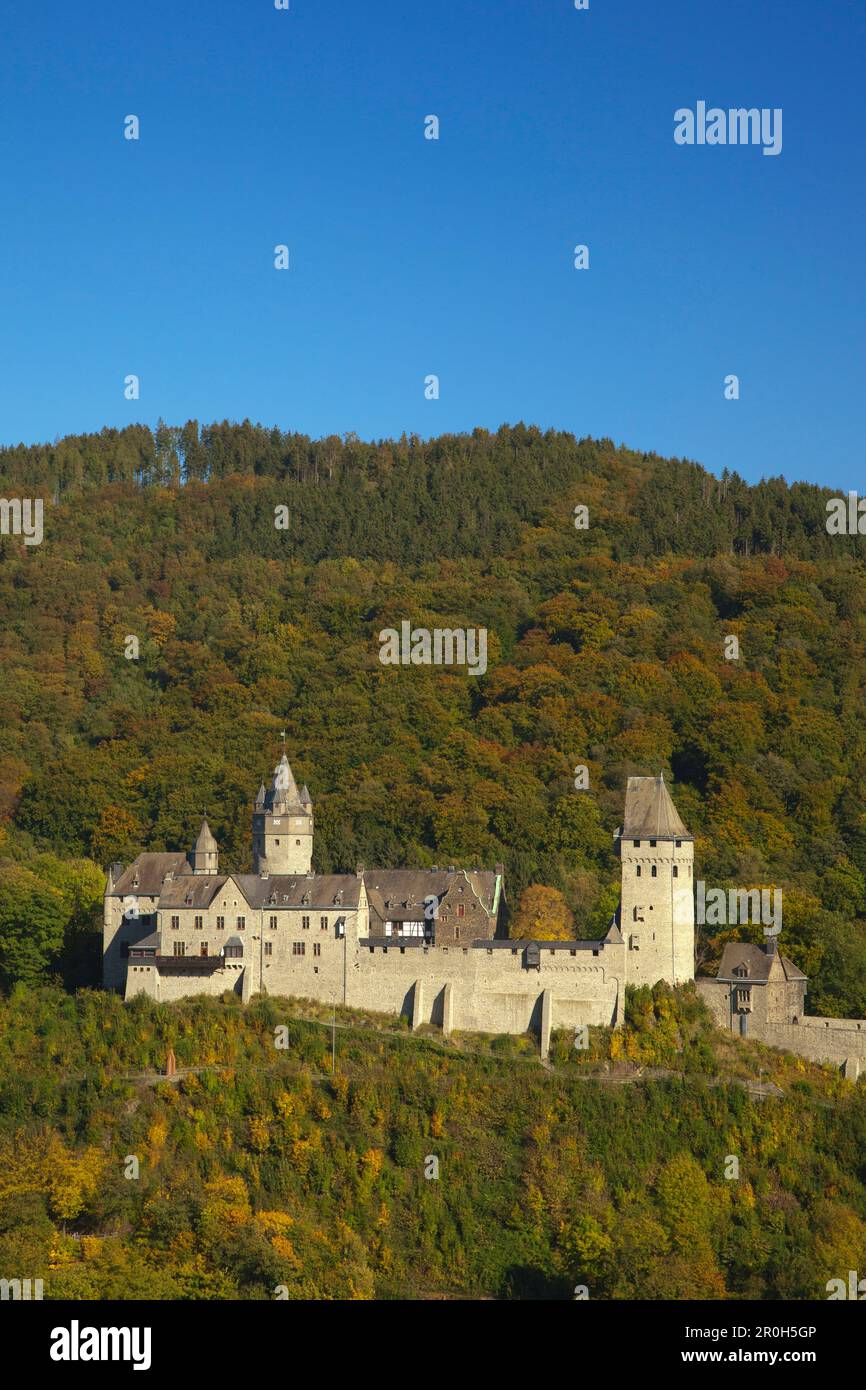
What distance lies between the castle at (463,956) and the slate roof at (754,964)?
0.13 feet

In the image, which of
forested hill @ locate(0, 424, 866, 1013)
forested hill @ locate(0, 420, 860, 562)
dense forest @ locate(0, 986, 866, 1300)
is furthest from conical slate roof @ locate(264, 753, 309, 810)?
forested hill @ locate(0, 420, 860, 562)

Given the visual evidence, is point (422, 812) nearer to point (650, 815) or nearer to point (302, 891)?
point (302, 891)

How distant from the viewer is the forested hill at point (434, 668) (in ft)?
247

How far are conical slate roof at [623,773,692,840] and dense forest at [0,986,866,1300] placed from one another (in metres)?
4.53

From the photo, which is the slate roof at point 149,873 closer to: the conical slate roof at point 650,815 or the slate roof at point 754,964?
the conical slate roof at point 650,815

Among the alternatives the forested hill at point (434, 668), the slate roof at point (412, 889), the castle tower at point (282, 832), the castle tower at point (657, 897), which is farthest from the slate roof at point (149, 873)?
the castle tower at point (657, 897)

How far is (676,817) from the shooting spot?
193 feet

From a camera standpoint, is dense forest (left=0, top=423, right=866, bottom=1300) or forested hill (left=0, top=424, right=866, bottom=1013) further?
forested hill (left=0, top=424, right=866, bottom=1013)

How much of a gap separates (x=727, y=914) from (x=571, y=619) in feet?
113

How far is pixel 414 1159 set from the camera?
53.3m

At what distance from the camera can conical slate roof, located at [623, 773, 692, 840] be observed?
5781 centimetres

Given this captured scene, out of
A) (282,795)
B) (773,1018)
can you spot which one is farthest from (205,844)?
(773,1018)

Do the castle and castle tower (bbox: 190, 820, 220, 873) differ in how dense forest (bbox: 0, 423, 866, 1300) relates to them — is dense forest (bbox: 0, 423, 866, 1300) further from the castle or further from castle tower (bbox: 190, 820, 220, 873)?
castle tower (bbox: 190, 820, 220, 873)

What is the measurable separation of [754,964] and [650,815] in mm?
5152
